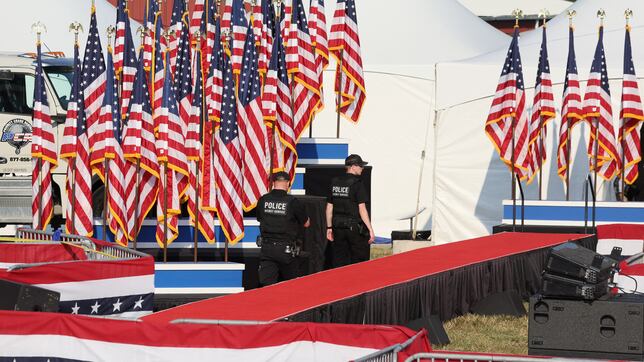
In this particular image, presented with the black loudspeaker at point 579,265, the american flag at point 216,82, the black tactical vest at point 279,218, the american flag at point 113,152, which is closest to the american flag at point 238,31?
the american flag at point 216,82

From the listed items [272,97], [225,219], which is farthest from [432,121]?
[225,219]

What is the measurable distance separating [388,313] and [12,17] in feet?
45.4

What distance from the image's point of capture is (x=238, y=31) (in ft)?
56.7

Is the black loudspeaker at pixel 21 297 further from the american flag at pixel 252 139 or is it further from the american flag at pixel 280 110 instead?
the american flag at pixel 280 110

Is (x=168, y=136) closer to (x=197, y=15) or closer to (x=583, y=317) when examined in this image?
(x=197, y=15)

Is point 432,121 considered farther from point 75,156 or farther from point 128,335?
point 128,335

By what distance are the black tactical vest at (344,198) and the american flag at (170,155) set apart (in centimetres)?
168

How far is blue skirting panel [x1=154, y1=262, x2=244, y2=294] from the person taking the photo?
45.8 feet

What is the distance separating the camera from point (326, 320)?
9.62 metres

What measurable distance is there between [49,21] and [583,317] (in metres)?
16.7

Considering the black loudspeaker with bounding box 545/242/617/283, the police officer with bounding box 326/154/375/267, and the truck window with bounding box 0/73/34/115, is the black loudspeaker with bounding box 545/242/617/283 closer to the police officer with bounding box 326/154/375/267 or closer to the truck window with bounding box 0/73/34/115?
the police officer with bounding box 326/154/375/267

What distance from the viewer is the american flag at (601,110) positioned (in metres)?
19.1

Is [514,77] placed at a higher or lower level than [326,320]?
higher

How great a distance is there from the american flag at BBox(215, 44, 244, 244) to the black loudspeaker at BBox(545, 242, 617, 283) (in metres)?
5.98
